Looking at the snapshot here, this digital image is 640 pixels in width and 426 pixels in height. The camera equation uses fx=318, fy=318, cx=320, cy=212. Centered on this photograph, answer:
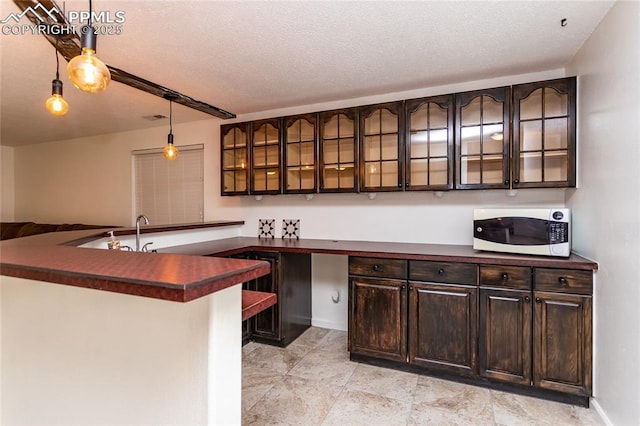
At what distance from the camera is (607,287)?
6.07 feet

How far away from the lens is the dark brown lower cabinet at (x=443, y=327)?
2287 mm

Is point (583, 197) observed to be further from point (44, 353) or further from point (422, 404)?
point (44, 353)

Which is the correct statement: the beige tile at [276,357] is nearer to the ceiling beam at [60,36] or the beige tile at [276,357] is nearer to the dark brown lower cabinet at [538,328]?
the dark brown lower cabinet at [538,328]

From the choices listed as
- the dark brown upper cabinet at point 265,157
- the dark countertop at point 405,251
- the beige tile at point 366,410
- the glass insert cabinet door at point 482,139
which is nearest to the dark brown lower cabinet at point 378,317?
the dark countertop at point 405,251

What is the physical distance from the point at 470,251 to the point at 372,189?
944 millimetres

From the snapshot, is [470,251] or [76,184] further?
[76,184]

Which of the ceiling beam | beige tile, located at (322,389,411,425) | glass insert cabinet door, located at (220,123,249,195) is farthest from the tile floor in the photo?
the ceiling beam

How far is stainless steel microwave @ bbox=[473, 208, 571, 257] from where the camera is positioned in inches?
84.0

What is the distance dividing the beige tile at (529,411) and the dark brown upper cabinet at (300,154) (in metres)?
2.16

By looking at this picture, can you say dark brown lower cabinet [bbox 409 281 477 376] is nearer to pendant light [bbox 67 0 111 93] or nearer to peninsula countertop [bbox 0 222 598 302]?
peninsula countertop [bbox 0 222 598 302]

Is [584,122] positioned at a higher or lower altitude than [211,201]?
higher

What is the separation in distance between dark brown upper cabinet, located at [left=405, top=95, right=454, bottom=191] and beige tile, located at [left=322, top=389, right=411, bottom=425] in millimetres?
1610

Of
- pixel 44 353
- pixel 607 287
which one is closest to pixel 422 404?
pixel 607 287

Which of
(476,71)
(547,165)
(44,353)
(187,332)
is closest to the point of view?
(187,332)
